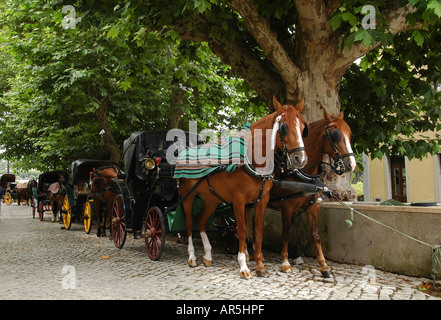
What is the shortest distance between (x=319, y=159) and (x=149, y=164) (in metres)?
3.16

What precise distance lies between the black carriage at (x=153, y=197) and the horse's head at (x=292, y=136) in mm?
2436

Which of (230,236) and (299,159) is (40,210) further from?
(299,159)

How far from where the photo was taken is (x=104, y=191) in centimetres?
1065

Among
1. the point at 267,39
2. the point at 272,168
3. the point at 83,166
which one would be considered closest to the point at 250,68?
the point at 267,39

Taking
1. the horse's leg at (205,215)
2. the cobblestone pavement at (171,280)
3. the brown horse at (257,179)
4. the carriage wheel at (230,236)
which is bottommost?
the cobblestone pavement at (171,280)

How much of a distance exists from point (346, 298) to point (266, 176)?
1935 mm

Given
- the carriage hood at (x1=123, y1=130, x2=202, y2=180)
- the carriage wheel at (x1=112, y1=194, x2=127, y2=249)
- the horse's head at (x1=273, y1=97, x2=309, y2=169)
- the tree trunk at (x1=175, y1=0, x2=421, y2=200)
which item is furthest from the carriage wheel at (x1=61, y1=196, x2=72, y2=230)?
the horse's head at (x1=273, y1=97, x2=309, y2=169)

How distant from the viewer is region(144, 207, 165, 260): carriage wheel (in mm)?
7250

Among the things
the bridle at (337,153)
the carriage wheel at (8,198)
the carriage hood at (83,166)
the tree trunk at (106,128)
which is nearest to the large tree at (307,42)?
the bridle at (337,153)

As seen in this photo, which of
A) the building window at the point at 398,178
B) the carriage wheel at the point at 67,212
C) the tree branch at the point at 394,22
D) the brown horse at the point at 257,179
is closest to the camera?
the brown horse at the point at 257,179

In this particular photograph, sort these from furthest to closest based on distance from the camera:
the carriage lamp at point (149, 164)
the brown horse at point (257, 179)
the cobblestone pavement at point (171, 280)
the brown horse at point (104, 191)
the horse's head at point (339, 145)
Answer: the brown horse at point (104, 191), the carriage lamp at point (149, 164), the horse's head at point (339, 145), the brown horse at point (257, 179), the cobblestone pavement at point (171, 280)

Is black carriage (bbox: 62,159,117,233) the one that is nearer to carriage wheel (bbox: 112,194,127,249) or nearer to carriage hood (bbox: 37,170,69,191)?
carriage hood (bbox: 37,170,69,191)

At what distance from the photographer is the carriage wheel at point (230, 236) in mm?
7926

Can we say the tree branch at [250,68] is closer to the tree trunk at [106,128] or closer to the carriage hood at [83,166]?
the carriage hood at [83,166]
